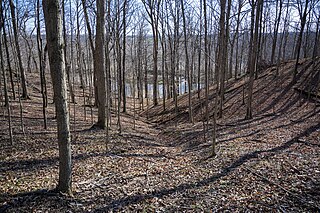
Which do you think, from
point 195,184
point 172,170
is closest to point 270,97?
point 172,170

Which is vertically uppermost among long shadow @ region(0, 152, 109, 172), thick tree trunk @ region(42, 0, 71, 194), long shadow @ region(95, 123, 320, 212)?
thick tree trunk @ region(42, 0, 71, 194)

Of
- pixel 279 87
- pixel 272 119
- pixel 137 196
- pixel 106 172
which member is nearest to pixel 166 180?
pixel 137 196

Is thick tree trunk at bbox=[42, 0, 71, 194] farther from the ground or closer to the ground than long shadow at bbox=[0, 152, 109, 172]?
farther from the ground

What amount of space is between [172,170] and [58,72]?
13.8 ft

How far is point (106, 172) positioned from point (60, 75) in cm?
323

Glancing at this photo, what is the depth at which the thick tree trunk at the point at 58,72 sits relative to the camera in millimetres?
3664

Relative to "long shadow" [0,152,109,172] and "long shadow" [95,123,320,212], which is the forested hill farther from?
"long shadow" [0,152,109,172]

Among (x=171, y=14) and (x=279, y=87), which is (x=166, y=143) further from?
(x=171, y=14)

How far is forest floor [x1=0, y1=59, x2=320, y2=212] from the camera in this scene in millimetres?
4340

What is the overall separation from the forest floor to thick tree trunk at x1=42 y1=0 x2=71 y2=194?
0.86 meters

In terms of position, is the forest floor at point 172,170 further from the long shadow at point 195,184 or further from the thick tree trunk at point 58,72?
the thick tree trunk at point 58,72

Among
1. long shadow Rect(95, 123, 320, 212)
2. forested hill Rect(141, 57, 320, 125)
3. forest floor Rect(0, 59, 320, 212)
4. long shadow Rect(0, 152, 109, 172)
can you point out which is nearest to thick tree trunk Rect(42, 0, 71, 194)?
forest floor Rect(0, 59, 320, 212)

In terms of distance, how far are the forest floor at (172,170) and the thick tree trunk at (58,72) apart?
861 millimetres

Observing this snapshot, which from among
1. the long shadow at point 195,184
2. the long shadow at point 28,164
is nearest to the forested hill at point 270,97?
the long shadow at point 195,184
